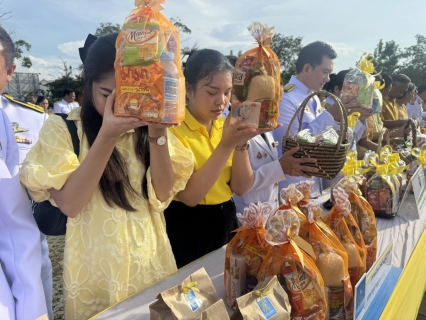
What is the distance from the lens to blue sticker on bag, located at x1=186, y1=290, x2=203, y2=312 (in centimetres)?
79

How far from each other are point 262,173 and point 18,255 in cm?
117

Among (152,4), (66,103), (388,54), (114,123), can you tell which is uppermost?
(388,54)

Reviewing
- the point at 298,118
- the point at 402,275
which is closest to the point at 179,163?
the point at 402,275

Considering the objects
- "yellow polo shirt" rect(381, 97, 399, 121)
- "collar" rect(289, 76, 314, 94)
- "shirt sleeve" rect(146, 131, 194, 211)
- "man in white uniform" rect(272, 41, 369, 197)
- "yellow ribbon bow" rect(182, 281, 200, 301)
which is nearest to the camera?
"yellow ribbon bow" rect(182, 281, 200, 301)

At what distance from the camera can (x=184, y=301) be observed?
78 cm

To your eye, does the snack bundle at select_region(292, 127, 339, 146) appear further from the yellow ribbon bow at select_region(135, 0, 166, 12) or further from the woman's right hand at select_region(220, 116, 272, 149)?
the yellow ribbon bow at select_region(135, 0, 166, 12)

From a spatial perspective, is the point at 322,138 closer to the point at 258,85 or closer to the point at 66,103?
the point at 258,85

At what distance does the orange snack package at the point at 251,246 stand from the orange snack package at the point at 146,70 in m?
0.38

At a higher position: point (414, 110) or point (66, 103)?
point (66, 103)

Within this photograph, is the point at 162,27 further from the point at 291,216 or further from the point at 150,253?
the point at 150,253

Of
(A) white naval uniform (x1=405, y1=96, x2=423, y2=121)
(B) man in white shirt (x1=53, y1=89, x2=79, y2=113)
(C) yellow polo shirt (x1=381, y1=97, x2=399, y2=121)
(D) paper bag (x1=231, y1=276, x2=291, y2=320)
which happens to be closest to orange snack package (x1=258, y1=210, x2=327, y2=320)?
(D) paper bag (x1=231, y1=276, x2=291, y2=320)

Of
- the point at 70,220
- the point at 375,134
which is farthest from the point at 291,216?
the point at 375,134

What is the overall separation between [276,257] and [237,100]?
2.21ft

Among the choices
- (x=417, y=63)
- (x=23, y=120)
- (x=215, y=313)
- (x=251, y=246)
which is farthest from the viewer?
(x=417, y=63)
